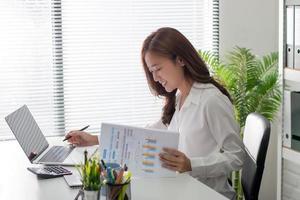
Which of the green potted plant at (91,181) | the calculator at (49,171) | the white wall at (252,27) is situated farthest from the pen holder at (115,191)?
the white wall at (252,27)

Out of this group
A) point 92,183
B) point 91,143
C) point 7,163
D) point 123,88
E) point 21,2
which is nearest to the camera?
point 92,183

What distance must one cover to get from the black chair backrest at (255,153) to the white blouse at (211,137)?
46 mm

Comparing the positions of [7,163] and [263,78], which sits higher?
[263,78]

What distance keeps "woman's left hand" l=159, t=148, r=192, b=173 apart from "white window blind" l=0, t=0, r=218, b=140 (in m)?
1.60

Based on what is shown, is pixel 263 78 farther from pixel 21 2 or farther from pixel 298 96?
pixel 21 2

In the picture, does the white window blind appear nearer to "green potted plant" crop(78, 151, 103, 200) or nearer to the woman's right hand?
the woman's right hand

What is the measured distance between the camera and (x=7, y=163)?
7.57 ft

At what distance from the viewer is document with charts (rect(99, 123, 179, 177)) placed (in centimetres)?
198

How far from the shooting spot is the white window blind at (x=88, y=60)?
11.1ft

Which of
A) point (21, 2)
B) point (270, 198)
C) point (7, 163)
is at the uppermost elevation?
point (21, 2)

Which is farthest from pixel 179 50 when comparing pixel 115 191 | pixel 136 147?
pixel 115 191

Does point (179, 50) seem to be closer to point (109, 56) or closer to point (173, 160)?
point (173, 160)

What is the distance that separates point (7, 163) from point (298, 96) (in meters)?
1.68

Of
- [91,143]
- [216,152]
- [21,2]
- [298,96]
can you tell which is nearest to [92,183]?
[216,152]
